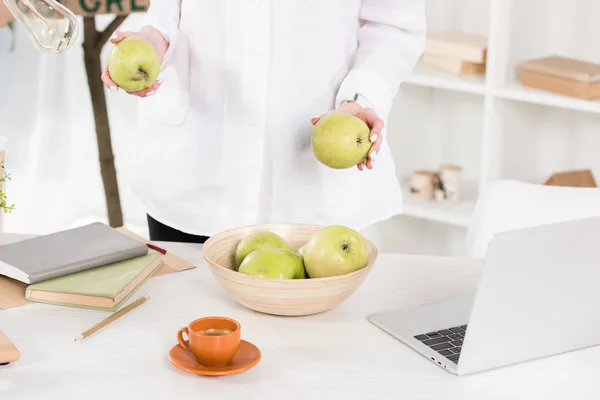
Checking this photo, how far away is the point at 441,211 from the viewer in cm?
328

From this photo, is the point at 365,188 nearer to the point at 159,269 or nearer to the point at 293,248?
the point at 293,248

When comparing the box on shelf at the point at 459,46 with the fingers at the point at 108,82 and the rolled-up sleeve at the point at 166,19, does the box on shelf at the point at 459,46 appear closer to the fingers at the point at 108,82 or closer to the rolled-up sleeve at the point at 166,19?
the rolled-up sleeve at the point at 166,19

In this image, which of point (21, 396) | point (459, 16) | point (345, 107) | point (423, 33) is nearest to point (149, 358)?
point (21, 396)

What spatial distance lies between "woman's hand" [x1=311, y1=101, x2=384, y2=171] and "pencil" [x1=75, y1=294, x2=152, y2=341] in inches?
19.0

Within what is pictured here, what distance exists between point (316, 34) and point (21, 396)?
98 cm

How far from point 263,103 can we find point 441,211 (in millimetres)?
1496

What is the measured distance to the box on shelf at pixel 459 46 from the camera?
316 centimetres

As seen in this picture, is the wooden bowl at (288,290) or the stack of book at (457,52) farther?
the stack of book at (457,52)

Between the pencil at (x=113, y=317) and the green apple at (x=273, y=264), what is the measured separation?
0.18 meters

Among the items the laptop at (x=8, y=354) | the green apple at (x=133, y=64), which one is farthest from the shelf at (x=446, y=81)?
the laptop at (x=8, y=354)

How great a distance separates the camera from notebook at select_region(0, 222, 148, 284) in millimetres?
1542

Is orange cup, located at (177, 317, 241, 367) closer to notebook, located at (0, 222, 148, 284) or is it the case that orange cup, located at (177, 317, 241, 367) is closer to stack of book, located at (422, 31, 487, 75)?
notebook, located at (0, 222, 148, 284)

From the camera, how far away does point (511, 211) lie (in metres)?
1.93

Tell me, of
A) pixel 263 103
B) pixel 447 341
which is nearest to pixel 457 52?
pixel 263 103
